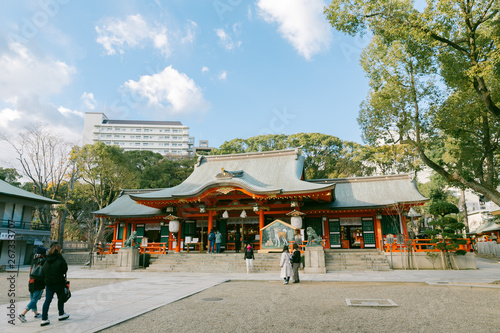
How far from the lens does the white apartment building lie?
89375mm

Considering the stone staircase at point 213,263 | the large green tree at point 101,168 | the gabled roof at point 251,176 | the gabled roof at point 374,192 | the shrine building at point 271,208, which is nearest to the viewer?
the stone staircase at point 213,263

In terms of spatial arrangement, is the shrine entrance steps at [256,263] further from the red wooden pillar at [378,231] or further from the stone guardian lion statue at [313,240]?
the red wooden pillar at [378,231]

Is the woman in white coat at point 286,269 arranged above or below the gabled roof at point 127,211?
below

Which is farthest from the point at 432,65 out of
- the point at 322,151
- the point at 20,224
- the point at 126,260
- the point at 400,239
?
the point at 20,224

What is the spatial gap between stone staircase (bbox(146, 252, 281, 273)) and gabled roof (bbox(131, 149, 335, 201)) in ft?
12.5

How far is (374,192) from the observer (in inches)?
877

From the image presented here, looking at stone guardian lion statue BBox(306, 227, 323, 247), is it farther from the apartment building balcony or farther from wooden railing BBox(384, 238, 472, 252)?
the apartment building balcony

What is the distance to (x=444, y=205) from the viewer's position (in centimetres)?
1648

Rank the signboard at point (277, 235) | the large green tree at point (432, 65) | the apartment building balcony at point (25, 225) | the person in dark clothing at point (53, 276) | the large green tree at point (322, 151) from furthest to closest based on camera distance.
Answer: the large green tree at point (322, 151)
the apartment building balcony at point (25, 225)
the signboard at point (277, 235)
the large green tree at point (432, 65)
the person in dark clothing at point (53, 276)

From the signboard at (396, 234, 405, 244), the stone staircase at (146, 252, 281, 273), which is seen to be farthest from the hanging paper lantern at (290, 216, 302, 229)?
the signboard at (396, 234, 405, 244)

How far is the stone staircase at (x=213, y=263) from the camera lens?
53.6 feet

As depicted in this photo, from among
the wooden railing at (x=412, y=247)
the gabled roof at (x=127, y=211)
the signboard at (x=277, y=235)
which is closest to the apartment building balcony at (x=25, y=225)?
the gabled roof at (x=127, y=211)

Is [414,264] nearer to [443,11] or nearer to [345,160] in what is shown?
[443,11]

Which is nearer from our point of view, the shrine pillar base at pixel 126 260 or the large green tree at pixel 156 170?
the shrine pillar base at pixel 126 260
